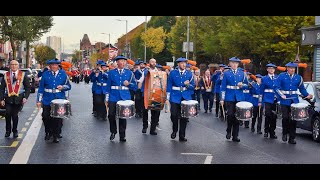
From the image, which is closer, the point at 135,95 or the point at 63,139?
the point at 63,139

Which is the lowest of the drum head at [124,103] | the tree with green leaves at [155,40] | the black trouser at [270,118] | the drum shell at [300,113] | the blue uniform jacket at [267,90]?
the black trouser at [270,118]

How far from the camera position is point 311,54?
151 feet

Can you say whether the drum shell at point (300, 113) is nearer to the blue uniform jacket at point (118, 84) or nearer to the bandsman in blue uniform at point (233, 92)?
the bandsman in blue uniform at point (233, 92)

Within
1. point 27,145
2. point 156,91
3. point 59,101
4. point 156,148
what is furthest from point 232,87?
point 27,145

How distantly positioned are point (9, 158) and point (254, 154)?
4718mm

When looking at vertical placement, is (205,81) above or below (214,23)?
below

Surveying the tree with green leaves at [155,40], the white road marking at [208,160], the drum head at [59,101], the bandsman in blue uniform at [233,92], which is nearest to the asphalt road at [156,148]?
the white road marking at [208,160]

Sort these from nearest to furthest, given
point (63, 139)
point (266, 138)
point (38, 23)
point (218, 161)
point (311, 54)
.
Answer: point (218, 161), point (63, 139), point (266, 138), point (311, 54), point (38, 23)

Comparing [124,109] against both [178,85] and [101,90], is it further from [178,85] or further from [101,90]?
[101,90]

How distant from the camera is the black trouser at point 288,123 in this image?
14.8 metres

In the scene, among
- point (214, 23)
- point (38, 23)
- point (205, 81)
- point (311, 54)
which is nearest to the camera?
point (205, 81)
